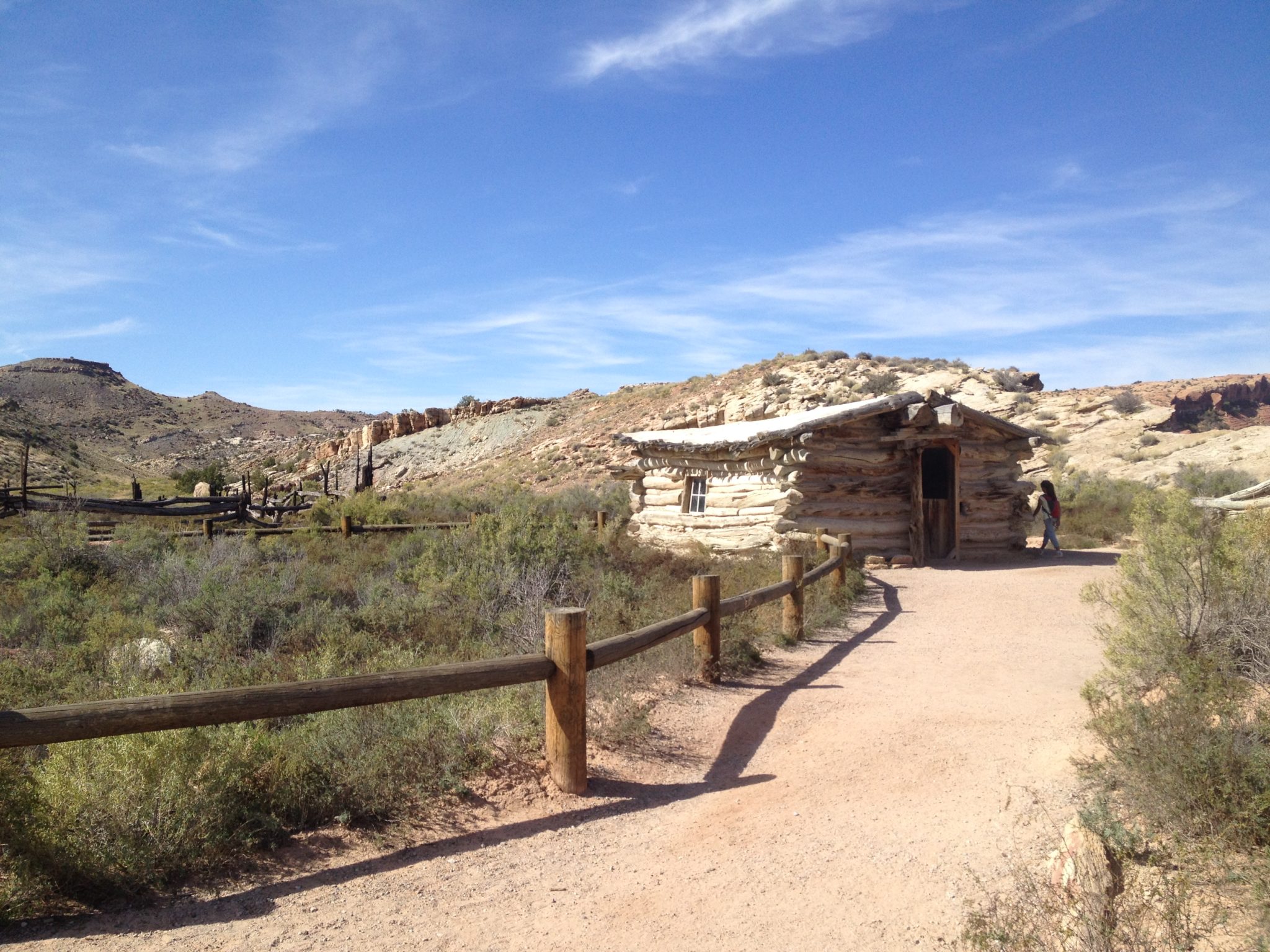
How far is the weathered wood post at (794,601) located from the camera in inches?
356

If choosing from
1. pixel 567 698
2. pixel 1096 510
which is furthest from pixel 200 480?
pixel 567 698

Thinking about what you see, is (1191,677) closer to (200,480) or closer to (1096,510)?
(1096,510)

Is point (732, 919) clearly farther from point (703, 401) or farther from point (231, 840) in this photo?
point (703, 401)

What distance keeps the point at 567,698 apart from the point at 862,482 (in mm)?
12289

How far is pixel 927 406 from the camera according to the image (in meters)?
15.6

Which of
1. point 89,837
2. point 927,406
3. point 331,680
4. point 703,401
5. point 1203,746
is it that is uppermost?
point 703,401

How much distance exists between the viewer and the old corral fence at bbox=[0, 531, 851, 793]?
337 cm

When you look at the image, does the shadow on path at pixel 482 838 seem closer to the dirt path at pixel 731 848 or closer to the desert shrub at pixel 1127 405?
the dirt path at pixel 731 848

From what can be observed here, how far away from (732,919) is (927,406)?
13.5 metres

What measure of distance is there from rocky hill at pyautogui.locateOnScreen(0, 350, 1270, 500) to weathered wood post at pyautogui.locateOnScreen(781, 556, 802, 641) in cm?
2252

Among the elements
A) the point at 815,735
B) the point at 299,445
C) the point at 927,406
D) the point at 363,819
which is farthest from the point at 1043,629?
the point at 299,445

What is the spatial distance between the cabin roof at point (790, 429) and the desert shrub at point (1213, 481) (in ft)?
21.8

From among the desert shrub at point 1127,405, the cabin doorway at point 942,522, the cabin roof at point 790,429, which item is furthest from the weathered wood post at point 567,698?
the desert shrub at point 1127,405

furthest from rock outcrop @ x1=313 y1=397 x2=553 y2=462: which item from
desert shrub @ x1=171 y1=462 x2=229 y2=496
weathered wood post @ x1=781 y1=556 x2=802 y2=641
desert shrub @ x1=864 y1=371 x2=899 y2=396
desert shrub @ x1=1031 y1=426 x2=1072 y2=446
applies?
weathered wood post @ x1=781 y1=556 x2=802 y2=641
